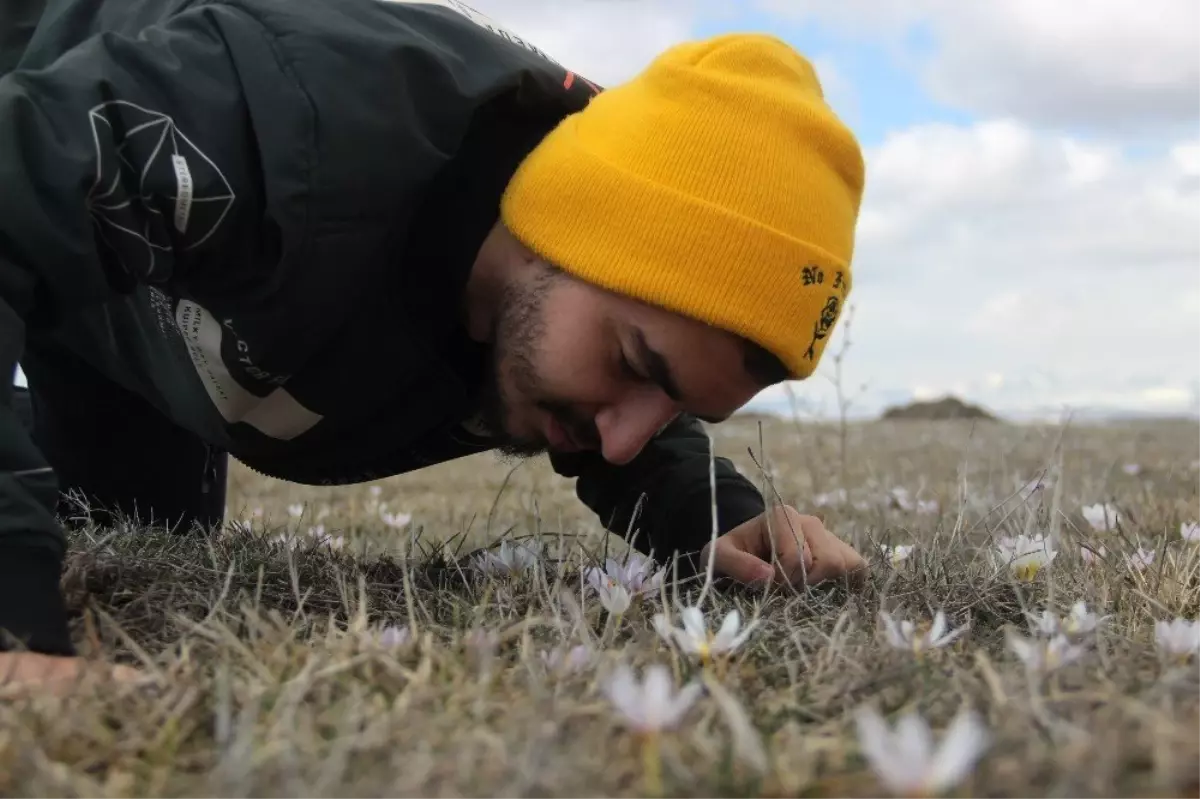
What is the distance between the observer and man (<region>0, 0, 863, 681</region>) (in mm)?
1907

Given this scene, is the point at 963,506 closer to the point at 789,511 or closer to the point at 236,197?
the point at 789,511

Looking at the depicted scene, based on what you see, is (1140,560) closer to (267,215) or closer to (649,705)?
(649,705)

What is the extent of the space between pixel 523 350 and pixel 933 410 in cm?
1690

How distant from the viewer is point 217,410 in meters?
2.62

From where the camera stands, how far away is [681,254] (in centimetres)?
222

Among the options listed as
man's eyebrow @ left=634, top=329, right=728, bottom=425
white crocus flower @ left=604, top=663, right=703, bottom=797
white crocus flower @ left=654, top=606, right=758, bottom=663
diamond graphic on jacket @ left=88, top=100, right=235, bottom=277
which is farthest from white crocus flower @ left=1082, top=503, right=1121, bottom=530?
diamond graphic on jacket @ left=88, top=100, right=235, bottom=277

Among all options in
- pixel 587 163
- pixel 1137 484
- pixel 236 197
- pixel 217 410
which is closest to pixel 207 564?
pixel 217 410

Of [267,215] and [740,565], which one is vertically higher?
[267,215]

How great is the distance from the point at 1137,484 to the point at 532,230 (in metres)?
3.86

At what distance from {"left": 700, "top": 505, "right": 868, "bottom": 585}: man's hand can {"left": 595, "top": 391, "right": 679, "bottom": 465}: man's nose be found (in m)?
0.31

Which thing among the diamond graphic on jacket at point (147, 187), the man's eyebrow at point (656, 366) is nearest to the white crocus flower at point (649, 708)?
the man's eyebrow at point (656, 366)

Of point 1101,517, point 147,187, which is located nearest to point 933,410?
point 1101,517

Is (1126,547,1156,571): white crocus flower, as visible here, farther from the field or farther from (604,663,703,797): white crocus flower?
(604,663,703,797): white crocus flower

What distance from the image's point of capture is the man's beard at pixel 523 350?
2357 millimetres
